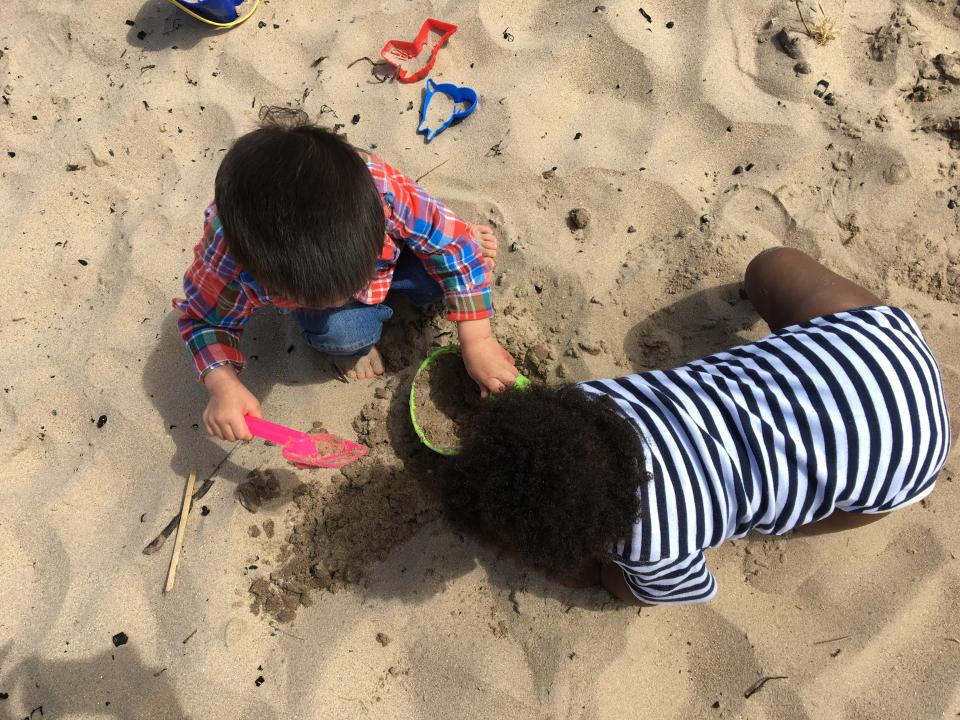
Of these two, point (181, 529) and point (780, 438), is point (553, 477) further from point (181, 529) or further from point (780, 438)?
point (181, 529)

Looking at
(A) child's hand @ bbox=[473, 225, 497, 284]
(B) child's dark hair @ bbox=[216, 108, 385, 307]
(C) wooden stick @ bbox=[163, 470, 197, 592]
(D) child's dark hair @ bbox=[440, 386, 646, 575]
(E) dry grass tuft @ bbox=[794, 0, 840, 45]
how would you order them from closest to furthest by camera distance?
(D) child's dark hair @ bbox=[440, 386, 646, 575]
(B) child's dark hair @ bbox=[216, 108, 385, 307]
(C) wooden stick @ bbox=[163, 470, 197, 592]
(A) child's hand @ bbox=[473, 225, 497, 284]
(E) dry grass tuft @ bbox=[794, 0, 840, 45]

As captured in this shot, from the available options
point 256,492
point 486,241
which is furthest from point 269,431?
point 486,241

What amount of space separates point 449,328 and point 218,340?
578 millimetres

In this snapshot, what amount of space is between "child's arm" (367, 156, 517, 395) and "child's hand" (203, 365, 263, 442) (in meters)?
0.50

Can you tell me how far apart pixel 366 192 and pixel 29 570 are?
4.21ft

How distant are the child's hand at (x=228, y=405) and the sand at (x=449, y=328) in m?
0.20

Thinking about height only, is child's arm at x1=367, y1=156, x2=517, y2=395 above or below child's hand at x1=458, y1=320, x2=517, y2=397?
above

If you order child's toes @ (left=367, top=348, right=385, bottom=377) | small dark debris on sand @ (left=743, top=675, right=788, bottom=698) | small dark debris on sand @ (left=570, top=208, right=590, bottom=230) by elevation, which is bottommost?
small dark debris on sand @ (left=743, top=675, right=788, bottom=698)

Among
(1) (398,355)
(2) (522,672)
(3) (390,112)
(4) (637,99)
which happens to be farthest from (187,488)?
(4) (637,99)

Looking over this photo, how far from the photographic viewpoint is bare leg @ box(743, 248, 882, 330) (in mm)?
1371

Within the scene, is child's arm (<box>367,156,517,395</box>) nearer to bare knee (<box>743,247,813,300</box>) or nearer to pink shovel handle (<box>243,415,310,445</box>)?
Answer: pink shovel handle (<box>243,415,310,445</box>)

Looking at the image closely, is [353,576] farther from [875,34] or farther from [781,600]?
[875,34]

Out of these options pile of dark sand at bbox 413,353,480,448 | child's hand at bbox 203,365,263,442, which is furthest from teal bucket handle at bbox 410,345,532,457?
child's hand at bbox 203,365,263,442

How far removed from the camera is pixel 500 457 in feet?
3.05
